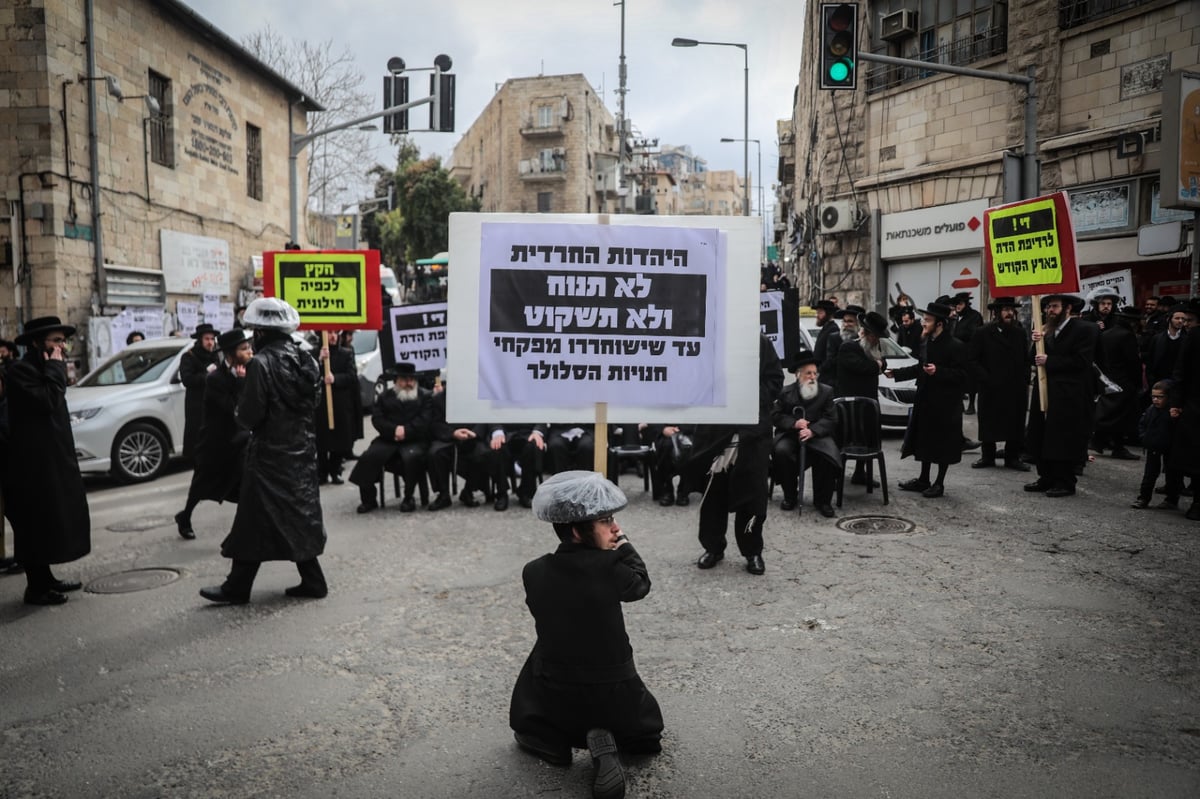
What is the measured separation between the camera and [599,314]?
13.9 ft

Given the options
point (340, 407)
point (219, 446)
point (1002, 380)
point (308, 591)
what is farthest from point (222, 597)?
point (1002, 380)

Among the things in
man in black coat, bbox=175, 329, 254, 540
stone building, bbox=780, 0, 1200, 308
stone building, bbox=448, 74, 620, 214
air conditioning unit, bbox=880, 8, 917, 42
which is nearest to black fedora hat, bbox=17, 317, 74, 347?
man in black coat, bbox=175, 329, 254, 540

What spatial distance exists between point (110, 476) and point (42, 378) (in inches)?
234

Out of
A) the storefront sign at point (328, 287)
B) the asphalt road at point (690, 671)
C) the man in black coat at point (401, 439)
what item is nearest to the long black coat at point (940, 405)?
the asphalt road at point (690, 671)

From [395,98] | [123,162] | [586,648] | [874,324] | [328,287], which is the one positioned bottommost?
[586,648]

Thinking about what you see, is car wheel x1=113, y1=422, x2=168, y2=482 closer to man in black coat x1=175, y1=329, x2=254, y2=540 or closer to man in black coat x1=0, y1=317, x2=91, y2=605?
man in black coat x1=175, y1=329, x2=254, y2=540

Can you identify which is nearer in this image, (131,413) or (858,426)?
(858,426)

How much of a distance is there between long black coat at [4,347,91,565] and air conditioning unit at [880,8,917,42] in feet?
62.5

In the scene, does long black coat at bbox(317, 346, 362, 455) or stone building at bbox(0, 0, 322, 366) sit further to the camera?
stone building at bbox(0, 0, 322, 366)

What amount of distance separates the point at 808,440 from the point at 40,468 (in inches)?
239

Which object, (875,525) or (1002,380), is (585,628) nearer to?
(875,525)

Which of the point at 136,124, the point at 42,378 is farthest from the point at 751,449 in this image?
the point at 136,124

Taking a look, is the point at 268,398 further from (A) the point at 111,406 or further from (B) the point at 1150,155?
(B) the point at 1150,155

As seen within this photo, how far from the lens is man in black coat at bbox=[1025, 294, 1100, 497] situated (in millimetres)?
8797
